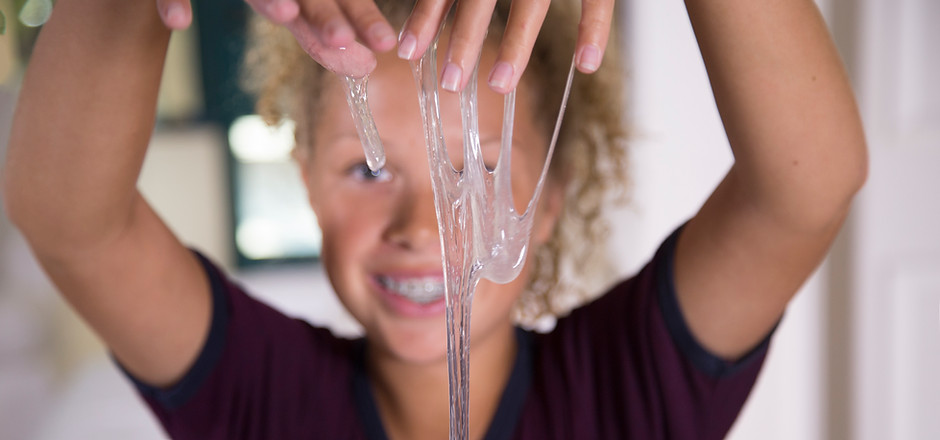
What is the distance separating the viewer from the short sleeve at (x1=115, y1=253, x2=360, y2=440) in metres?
0.56

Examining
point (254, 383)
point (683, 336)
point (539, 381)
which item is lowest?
point (254, 383)

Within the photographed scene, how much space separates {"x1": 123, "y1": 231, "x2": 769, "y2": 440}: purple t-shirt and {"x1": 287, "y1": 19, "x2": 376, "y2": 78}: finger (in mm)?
308

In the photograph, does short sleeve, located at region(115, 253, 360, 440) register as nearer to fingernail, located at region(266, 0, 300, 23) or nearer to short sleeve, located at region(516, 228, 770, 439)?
short sleeve, located at region(516, 228, 770, 439)

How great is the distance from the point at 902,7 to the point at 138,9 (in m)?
0.89

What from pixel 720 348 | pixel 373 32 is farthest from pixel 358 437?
pixel 373 32

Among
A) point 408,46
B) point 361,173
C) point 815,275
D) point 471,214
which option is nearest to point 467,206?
point 471,214

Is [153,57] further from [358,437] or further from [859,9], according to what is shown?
[859,9]

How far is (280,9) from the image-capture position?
0.27 meters

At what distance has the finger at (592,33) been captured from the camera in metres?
0.32

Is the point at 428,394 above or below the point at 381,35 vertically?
below

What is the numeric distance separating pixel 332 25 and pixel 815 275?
39.8 inches

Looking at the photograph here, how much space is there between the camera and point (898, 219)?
1012 millimetres

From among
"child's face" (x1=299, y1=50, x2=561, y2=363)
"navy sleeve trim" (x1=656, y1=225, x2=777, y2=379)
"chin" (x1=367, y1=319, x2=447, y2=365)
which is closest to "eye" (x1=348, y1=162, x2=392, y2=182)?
"child's face" (x1=299, y1=50, x2=561, y2=363)

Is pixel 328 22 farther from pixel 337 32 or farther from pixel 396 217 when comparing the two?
pixel 396 217
